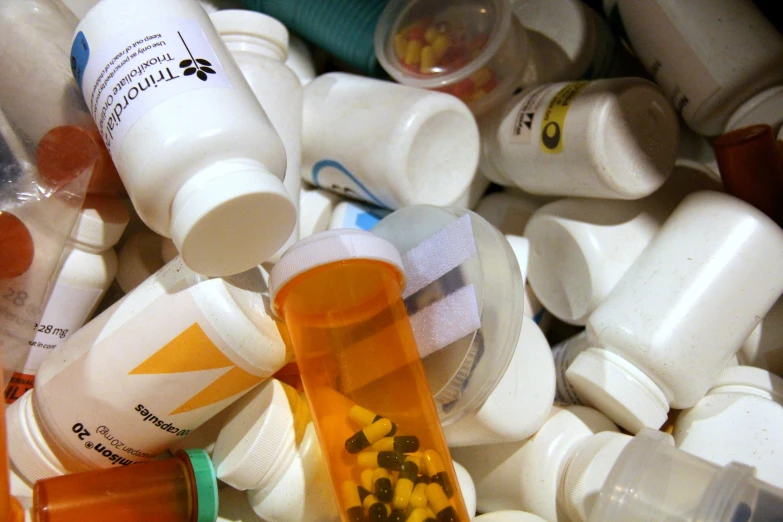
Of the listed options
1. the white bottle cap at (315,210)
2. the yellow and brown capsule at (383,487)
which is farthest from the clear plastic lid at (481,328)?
the white bottle cap at (315,210)

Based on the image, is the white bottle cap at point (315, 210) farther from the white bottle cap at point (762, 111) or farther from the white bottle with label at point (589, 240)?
the white bottle cap at point (762, 111)

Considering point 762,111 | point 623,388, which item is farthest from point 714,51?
point 623,388

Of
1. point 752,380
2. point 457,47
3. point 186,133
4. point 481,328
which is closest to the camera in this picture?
point 186,133

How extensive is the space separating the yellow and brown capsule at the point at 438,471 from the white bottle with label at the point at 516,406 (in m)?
0.07

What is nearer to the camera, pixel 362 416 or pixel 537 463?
pixel 362 416

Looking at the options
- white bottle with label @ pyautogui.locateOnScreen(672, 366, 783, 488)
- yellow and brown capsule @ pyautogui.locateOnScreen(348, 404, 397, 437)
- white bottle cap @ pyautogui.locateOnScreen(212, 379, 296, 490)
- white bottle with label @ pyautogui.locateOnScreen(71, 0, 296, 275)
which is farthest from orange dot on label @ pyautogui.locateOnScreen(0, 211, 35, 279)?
white bottle with label @ pyautogui.locateOnScreen(672, 366, 783, 488)

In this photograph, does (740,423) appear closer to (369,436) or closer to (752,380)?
(752,380)

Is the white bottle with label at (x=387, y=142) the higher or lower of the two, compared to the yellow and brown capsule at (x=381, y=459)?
higher

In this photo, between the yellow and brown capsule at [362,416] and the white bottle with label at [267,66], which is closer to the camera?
the yellow and brown capsule at [362,416]

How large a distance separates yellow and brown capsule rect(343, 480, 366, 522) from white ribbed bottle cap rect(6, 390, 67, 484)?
0.91 feet

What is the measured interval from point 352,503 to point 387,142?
394 millimetres

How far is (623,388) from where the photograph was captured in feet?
2.30

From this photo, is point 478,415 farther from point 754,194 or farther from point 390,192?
point 754,194

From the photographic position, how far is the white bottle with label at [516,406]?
2.21ft
